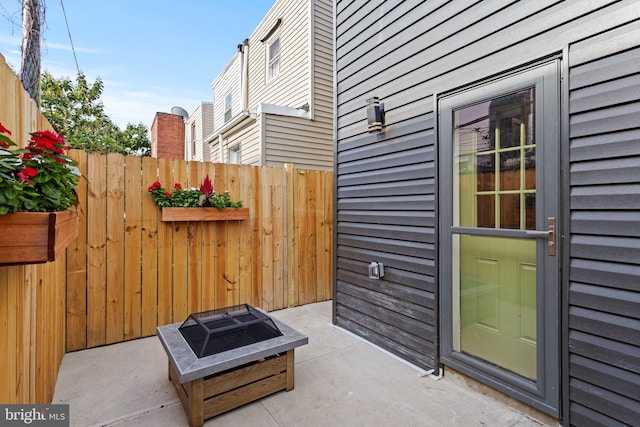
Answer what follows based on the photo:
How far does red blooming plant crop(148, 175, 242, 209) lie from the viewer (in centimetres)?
335

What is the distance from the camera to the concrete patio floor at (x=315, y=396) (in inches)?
81.8

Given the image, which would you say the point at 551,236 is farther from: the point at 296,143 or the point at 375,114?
the point at 296,143

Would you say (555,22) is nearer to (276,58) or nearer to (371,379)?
(371,379)

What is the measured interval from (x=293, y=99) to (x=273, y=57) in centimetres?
167

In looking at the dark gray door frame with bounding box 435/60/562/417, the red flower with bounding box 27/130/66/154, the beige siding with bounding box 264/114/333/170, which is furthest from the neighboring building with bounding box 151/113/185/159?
the dark gray door frame with bounding box 435/60/562/417

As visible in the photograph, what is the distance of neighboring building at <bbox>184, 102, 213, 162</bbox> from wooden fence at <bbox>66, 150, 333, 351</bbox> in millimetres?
8679

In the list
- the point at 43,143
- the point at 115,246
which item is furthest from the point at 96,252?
the point at 43,143

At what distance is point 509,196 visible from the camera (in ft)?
7.18

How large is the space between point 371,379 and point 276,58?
753 centimetres

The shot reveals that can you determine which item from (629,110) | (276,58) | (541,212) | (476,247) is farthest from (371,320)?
(276,58)

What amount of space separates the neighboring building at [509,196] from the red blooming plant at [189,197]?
5.17 ft

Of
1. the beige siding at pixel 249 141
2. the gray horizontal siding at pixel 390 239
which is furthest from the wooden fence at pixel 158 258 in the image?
the beige siding at pixel 249 141

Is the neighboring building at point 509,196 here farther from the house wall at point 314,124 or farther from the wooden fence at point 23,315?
the house wall at point 314,124

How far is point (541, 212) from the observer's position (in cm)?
198
